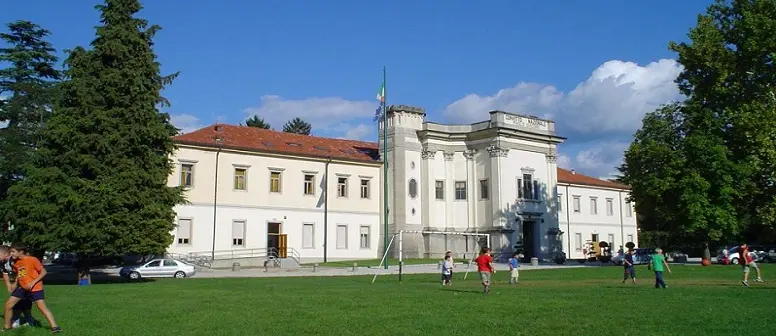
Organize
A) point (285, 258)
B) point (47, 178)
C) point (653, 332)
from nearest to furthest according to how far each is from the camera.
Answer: point (653, 332), point (47, 178), point (285, 258)

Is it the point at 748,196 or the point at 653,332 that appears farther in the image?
the point at 748,196

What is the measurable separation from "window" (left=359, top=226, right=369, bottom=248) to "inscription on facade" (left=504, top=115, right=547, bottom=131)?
1350 centimetres

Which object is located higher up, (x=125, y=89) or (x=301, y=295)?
(x=125, y=89)

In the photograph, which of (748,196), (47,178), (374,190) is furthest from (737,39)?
(47,178)

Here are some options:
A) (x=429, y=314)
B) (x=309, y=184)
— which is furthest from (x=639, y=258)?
(x=429, y=314)

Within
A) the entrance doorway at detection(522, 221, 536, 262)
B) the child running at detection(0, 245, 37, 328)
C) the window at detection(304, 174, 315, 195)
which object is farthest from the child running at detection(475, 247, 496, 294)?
the entrance doorway at detection(522, 221, 536, 262)

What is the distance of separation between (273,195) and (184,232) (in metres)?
6.81

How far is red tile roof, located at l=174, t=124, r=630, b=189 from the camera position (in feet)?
160

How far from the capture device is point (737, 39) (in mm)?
38219

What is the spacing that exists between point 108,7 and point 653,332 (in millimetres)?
28959

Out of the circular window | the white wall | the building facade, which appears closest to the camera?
the building facade

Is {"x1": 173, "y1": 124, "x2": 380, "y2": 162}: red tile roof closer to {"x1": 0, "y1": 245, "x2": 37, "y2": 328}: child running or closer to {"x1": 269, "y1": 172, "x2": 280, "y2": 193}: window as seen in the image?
{"x1": 269, "y1": 172, "x2": 280, "y2": 193}: window

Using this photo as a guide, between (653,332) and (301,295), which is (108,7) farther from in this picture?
(653,332)

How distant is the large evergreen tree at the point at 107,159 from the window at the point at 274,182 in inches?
641
